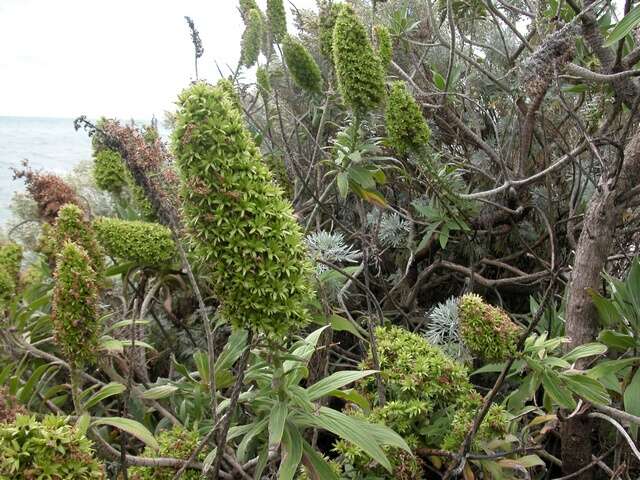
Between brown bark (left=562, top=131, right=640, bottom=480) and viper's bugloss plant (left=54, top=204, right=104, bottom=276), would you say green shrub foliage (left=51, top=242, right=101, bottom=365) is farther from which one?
brown bark (left=562, top=131, right=640, bottom=480)

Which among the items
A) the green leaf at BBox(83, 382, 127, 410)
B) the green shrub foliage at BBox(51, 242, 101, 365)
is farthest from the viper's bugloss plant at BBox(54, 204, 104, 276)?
the green leaf at BBox(83, 382, 127, 410)

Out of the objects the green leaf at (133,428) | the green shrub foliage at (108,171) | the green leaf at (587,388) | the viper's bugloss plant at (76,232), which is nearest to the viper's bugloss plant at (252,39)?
the green shrub foliage at (108,171)

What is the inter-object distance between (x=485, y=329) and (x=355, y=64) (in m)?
0.94

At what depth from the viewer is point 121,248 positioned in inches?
67.9

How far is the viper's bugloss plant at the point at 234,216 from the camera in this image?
0.85 metres

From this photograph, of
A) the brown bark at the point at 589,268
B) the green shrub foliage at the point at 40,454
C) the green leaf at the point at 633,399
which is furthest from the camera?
the brown bark at the point at 589,268

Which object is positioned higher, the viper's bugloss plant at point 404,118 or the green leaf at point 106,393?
the viper's bugloss plant at point 404,118

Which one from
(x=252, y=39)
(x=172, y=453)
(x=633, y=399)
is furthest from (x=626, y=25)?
(x=252, y=39)

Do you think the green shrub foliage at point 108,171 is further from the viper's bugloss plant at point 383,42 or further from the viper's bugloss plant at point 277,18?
the viper's bugloss plant at point 383,42

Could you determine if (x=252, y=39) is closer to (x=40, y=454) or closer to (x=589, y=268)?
(x=589, y=268)

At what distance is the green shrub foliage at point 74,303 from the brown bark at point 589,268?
134cm

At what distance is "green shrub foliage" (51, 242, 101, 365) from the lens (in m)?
1.01

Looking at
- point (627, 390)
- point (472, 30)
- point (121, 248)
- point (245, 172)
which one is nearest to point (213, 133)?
point (245, 172)

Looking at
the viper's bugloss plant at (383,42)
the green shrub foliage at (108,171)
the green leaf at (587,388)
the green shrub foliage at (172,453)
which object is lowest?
the green shrub foliage at (172,453)
